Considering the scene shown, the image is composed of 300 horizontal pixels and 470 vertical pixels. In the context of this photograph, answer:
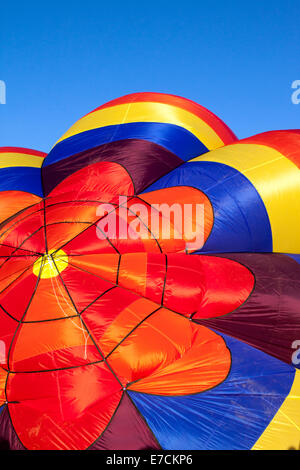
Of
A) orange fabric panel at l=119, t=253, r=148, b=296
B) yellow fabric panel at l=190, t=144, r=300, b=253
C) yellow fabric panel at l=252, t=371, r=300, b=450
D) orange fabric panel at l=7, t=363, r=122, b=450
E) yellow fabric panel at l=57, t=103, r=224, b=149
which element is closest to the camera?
yellow fabric panel at l=252, t=371, r=300, b=450

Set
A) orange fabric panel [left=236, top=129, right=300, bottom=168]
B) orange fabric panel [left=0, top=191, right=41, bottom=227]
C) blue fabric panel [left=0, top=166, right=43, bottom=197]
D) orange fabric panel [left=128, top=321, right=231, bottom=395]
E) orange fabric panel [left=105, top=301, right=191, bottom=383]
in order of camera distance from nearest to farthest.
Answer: orange fabric panel [left=128, top=321, right=231, bottom=395], orange fabric panel [left=105, top=301, right=191, bottom=383], orange fabric panel [left=0, top=191, right=41, bottom=227], orange fabric panel [left=236, top=129, right=300, bottom=168], blue fabric panel [left=0, top=166, right=43, bottom=197]

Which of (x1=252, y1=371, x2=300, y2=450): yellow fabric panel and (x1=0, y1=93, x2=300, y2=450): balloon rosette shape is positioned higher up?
(x1=0, y1=93, x2=300, y2=450): balloon rosette shape

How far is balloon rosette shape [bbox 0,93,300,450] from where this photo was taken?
320 cm

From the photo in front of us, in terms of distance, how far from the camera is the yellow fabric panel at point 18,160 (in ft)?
20.3

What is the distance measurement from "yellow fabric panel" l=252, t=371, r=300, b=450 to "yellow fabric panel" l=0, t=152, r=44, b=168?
4612 mm

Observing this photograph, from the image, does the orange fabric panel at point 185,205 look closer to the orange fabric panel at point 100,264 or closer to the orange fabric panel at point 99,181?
the orange fabric panel at point 99,181

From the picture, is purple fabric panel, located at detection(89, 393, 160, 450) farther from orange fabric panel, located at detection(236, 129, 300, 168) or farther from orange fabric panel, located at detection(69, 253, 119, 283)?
orange fabric panel, located at detection(236, 129, 300, 168)

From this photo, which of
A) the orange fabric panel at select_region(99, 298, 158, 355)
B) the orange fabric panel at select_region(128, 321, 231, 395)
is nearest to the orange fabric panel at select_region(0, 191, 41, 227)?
the orange fabric panel at select_region(99, 298, 158, 355)

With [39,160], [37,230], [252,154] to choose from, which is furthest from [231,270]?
[39,160]

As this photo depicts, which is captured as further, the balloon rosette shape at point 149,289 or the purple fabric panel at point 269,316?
the purple fabric panel at point 269,316

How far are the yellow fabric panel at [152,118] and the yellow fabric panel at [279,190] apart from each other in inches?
38.9

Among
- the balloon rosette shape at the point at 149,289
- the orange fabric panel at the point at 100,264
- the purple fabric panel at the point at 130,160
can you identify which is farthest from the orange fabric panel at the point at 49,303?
the purple fabric panel at the point at 130,160

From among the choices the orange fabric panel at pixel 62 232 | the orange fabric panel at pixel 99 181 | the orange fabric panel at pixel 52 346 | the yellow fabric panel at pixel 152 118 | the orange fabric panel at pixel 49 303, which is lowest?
the orange fabric panel at pixel 52 346

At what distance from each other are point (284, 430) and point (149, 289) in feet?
5.76
